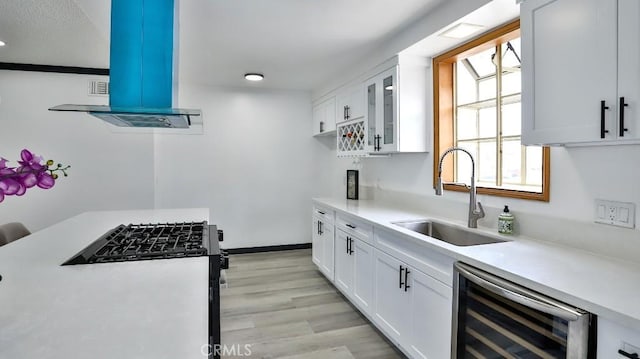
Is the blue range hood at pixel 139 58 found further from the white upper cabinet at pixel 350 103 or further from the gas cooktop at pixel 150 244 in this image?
the white upper cabinet at pixel 350 103

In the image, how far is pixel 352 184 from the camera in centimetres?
429

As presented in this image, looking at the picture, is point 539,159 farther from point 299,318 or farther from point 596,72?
point 299,318

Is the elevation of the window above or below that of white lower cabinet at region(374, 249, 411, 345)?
above

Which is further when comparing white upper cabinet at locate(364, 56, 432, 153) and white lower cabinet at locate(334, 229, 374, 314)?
white upper cabinet at locate(364, 56, 432, 153)

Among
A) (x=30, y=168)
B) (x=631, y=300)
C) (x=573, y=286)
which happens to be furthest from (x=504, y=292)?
(x=30, y=168)

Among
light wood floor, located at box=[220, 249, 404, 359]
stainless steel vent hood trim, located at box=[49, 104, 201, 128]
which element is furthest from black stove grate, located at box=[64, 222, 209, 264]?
light wood floor, located at box=[220, 249, 404, 359]

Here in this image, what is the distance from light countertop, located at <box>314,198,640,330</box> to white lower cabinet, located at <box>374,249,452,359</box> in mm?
247

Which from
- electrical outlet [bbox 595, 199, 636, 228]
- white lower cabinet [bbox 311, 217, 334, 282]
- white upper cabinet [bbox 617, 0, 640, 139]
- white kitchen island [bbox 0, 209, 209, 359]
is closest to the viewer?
white kitchen island [bbox 0, 209, 209, 359]

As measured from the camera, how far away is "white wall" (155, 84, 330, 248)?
187 inches

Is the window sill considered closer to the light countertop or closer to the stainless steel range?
the light countertop

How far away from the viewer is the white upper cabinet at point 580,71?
50.9 inches

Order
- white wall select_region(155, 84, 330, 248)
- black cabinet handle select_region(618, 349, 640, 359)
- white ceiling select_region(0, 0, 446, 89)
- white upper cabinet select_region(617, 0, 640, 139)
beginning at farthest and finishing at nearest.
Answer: white wall select_region(155, 84, 330, 248)
white ceiling select_region(0, 0, 446, 89)
white upper cabinet select_region(617, 0, 640, 139)
black cabinet handle select_region(618, 349, 640, 359)

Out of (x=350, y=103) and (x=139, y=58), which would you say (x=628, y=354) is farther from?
(x=350, y=103)

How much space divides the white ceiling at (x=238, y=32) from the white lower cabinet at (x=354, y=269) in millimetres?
1724
